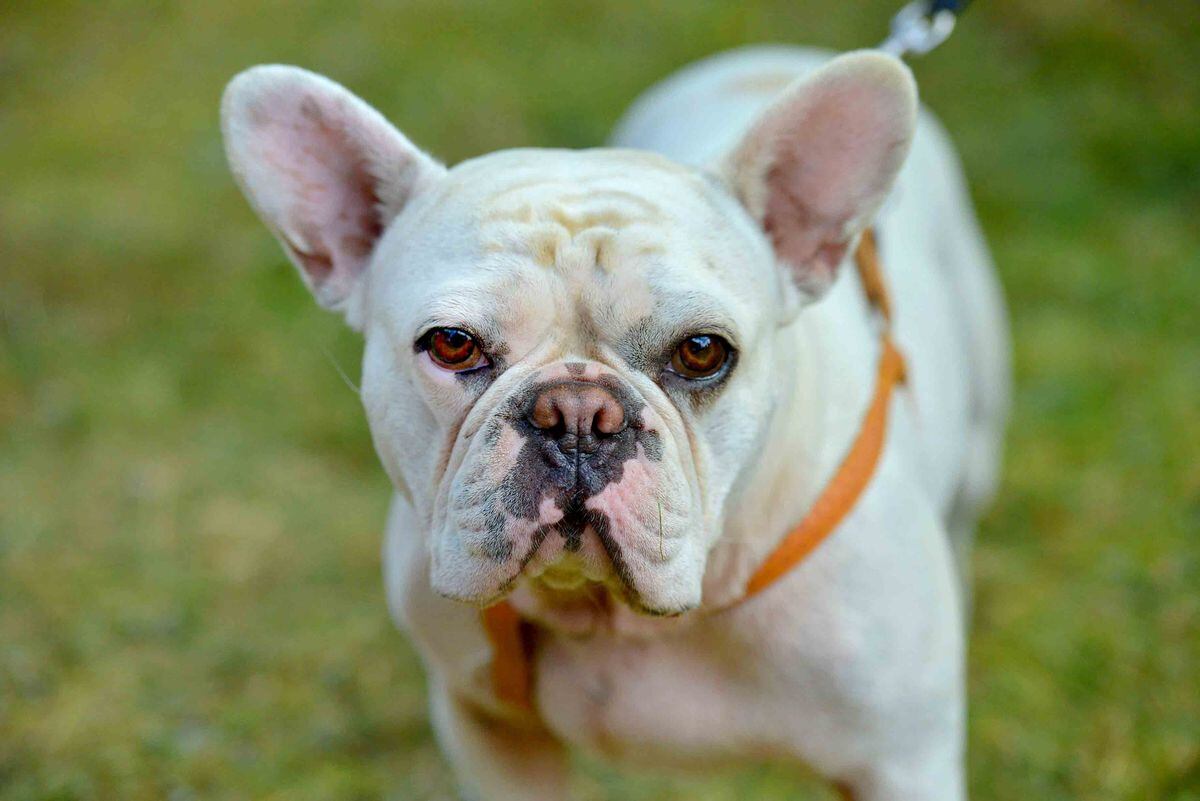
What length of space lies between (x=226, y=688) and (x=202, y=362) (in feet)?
5.85

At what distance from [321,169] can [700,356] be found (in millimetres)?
755

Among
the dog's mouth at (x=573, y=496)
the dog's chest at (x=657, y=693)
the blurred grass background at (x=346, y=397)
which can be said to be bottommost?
the blurred grass background at (x=346, y=397)

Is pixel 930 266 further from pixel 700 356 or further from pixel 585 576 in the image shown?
pixel 585 576

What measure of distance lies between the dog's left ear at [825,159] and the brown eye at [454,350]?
0.52m

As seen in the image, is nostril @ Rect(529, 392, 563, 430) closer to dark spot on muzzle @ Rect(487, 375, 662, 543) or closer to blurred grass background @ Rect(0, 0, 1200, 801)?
dark spot on muzzle @ Rect(487, 375, 662, 543)

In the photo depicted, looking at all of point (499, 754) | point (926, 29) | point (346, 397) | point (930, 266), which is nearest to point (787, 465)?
point (499, 754)

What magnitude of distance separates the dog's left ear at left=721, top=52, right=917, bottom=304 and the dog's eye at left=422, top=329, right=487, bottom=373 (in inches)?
20.4

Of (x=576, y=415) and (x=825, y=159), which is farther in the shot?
(x=825, y=159)

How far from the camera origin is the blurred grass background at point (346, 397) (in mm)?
3193

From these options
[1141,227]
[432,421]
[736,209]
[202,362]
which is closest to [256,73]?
[432,421]

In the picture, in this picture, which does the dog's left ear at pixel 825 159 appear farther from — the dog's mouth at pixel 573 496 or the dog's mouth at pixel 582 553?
the dog's mouth at pixel 582 553

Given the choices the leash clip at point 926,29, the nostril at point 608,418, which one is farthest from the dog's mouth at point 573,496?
the leash clip at point 926,29

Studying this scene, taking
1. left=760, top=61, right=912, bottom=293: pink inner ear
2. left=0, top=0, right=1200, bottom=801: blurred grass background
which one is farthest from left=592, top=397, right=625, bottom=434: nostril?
left=0, top=0, right=1200, bottom=801: blurred grass background

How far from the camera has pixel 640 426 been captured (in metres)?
1.74
